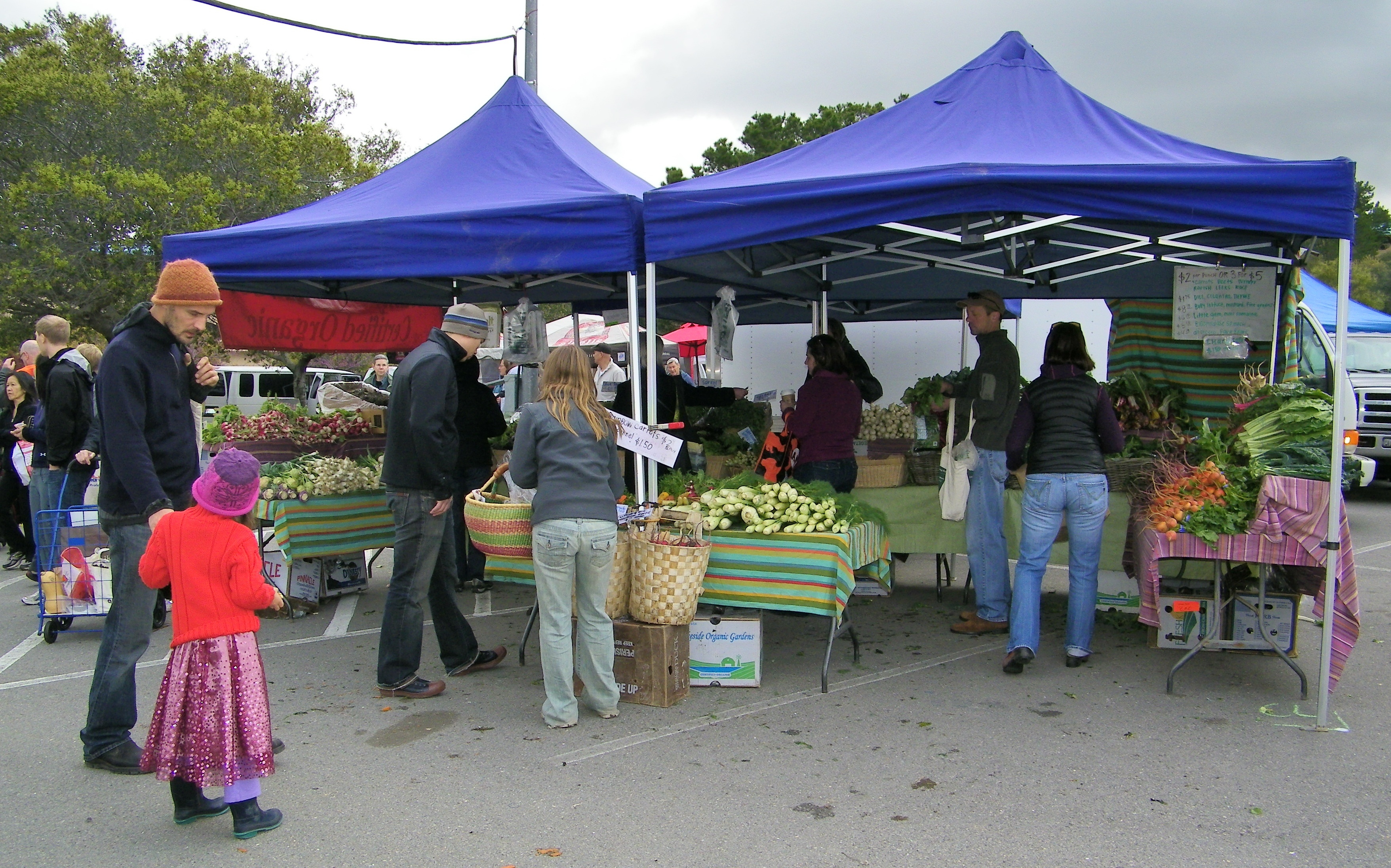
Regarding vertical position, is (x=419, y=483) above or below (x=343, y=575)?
above

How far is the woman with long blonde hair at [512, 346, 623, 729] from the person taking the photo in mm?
4324

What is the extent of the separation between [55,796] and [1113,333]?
26.7 feet

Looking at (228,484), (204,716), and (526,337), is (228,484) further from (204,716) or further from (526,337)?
(526,337)

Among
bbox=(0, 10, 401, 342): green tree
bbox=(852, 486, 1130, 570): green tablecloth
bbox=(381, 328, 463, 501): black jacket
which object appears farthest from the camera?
bbox=(0, 10, 401, 342): green tree

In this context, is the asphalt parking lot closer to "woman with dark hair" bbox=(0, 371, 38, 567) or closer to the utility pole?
"woman with dark hair" bbox=(0, 371, 38, 567)

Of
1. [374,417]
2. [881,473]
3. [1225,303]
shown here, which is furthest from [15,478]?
[1225,303]

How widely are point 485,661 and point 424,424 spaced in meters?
1.56

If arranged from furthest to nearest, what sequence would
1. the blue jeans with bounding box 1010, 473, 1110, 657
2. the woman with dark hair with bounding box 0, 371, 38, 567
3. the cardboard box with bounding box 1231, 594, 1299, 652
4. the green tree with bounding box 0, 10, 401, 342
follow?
the green tree with bounding box 0, 10, 401, 342, the woman with dark hair with bounding box 0, 371, 38, 567, the blue jeans with bounding box 1010, 473, 1110, 657, the cardboard box with bounding box 1231, 594, 1299, 652

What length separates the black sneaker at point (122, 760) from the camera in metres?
3.95

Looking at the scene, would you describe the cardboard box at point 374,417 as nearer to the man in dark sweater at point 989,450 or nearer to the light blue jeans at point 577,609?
the light blue jeans at point 577,609

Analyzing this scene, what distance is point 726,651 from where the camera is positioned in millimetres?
5078

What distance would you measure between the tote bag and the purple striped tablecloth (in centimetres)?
135

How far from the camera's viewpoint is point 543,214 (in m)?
5.42

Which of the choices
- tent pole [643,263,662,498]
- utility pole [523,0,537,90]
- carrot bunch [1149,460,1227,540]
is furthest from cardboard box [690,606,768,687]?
utility pole [523,0,537,90]
